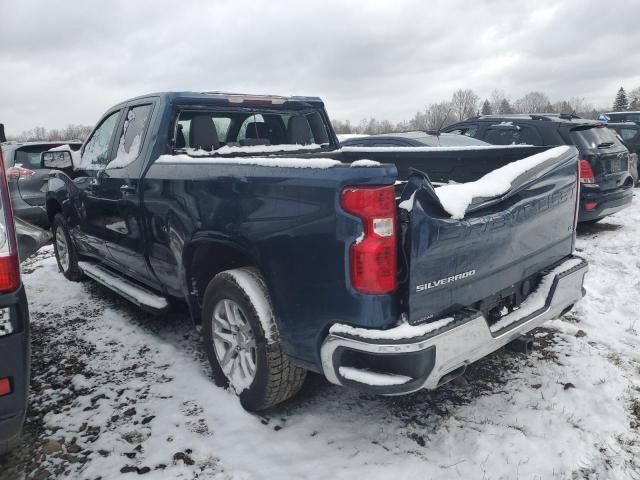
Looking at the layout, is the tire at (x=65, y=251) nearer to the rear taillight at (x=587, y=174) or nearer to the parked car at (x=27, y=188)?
the parked car at (x=27, y=188)

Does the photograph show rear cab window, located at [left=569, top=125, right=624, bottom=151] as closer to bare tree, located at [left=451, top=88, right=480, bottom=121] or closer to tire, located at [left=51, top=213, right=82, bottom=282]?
tire, located at [left=51, top=213, right=82, bottom=282]

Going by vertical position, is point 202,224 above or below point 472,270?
above

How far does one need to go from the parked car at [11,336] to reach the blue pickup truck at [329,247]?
1.04 meters

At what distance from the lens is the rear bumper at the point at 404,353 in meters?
2.11

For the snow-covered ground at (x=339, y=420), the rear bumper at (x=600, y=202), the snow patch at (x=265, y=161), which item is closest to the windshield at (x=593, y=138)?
the rear bumper at (x=600, y=202)

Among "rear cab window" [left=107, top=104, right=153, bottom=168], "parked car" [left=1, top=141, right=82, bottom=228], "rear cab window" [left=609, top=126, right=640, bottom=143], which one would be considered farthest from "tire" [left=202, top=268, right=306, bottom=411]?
"rear cab window" [left=609, top=126, right=640, bottom=143]

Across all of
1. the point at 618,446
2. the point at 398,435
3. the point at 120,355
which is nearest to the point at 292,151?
the point at 120,355

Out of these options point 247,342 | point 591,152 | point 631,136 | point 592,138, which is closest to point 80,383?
point 247,342

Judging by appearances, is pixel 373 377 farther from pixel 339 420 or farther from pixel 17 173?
pixel 17 173

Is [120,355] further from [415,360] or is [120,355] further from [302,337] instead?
[415,360]

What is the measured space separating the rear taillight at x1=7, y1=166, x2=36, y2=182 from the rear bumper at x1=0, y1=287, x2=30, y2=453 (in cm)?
682

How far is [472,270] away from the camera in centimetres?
241

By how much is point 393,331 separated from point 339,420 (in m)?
0.99

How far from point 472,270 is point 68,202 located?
4.39m
